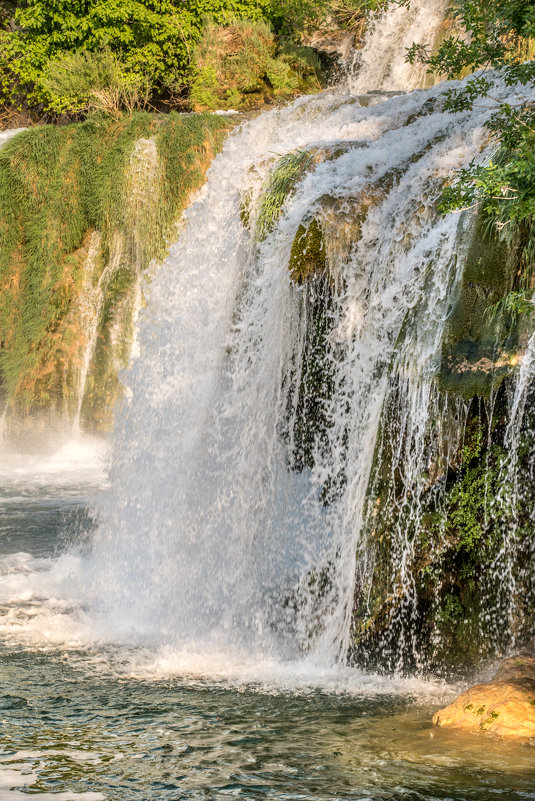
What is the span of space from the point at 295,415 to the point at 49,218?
27.1ft

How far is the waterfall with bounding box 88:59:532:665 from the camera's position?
6582 millimetres

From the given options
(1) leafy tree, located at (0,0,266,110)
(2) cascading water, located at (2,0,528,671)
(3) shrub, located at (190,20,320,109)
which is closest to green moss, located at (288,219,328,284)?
(2) cascading water, located at (2,0,528,671)

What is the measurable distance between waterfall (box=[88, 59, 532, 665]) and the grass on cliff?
197 inches

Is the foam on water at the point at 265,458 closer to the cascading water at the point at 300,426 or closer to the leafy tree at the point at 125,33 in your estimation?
the cascading water at the point at 300,426

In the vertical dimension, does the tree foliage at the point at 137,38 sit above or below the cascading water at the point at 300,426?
above

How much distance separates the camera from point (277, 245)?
830cm

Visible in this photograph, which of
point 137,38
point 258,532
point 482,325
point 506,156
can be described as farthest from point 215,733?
point 137,38

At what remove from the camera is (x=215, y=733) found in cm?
493

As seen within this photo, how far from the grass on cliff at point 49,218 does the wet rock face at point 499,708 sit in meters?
10.5

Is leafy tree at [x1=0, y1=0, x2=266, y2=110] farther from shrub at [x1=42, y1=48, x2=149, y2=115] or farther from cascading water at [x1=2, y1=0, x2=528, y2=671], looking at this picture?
cascading water at [x1=2, y1=0, x2=528, y2=671]

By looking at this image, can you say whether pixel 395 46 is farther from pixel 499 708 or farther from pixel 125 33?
pixel 499 708

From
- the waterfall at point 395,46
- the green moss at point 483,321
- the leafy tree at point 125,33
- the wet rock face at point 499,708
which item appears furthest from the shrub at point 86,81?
the wet rock face at point 499,708

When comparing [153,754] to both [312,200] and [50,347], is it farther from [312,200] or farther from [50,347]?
[50,347]

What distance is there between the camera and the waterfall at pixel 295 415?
658cm
